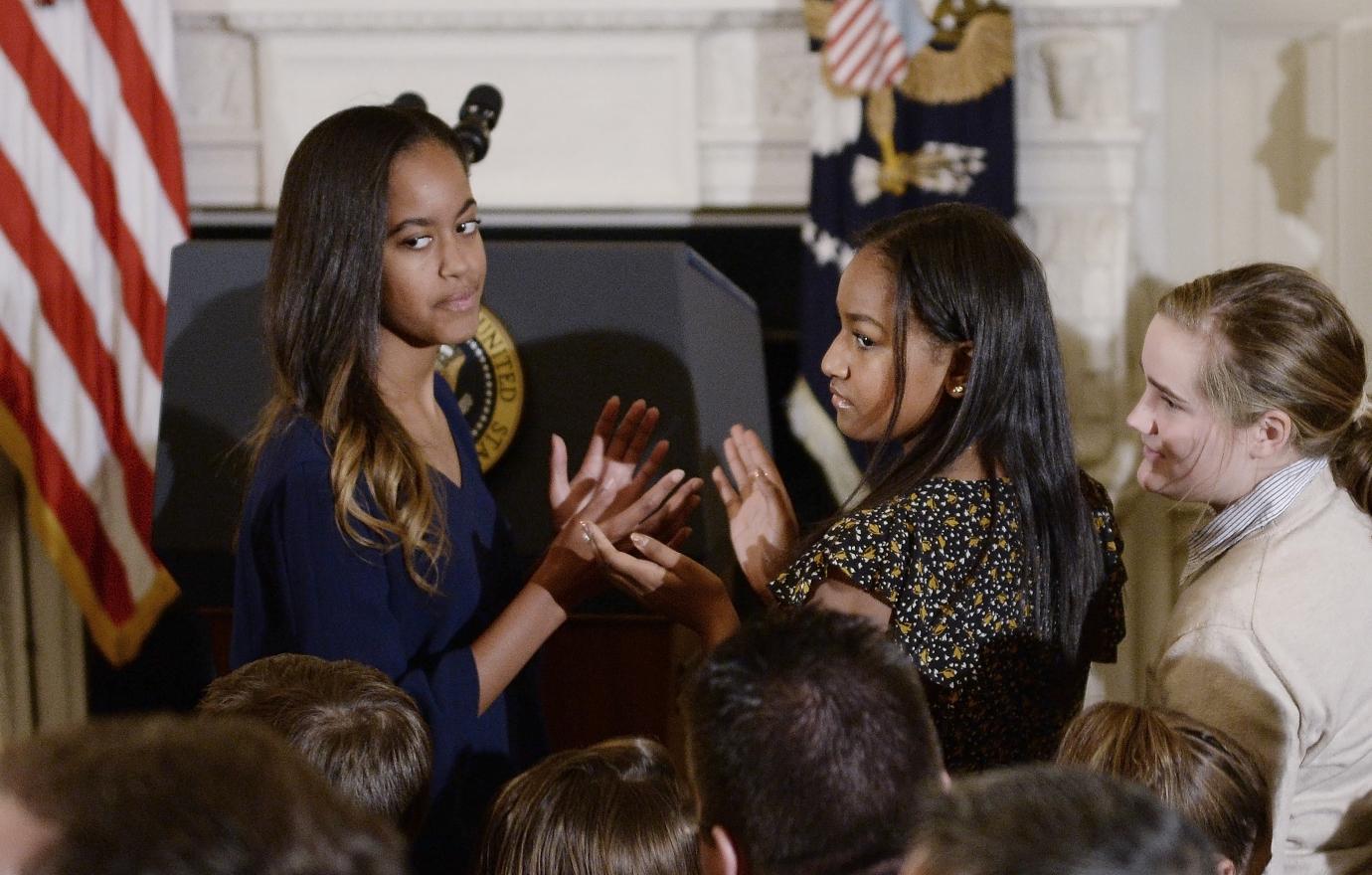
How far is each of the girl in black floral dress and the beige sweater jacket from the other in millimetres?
146

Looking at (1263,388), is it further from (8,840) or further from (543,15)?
(543,15)

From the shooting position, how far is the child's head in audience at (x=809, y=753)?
108cm

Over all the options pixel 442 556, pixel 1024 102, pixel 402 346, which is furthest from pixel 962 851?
pixel 1024 102

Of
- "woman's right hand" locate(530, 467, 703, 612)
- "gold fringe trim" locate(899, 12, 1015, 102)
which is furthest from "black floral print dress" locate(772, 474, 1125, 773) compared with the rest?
"gold fringe trim" locate(899, 12, 1015, 102)

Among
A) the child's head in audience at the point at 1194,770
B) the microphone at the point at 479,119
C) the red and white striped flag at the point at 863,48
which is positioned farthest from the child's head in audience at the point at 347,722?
the red and white striped flag at the point at 863,48

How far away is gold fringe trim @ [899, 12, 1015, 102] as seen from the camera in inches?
143

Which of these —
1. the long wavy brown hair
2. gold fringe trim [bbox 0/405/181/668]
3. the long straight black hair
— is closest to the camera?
the long straight black hair

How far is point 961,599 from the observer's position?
164 cm

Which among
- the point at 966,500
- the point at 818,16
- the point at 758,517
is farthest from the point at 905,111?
the point at 966,500

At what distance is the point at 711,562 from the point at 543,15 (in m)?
1.87

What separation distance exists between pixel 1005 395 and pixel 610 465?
0.67m

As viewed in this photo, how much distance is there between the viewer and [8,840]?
722 mm

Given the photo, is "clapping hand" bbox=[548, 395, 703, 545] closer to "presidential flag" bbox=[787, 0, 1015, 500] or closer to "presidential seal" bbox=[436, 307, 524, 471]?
"presidential seal" bbox=[436, 307, 524, 471]

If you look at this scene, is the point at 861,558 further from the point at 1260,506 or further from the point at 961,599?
the point at 1260,506
